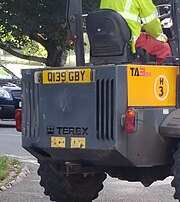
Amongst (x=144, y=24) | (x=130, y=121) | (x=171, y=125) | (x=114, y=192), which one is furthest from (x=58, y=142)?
(x=114, y=192)

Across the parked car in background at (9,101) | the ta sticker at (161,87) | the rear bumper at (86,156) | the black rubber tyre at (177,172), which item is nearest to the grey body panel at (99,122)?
the rear bumper at (86,156)

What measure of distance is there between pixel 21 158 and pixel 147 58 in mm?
6192

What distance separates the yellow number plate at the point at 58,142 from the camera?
6.12 m

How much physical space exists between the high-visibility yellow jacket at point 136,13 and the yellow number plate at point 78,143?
1.00 meters

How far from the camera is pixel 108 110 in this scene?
584 centimetres

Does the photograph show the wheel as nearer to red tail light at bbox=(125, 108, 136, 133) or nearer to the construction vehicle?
the construction vehicle

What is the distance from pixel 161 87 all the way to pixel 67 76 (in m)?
0.88

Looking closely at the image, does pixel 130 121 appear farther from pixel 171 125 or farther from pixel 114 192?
pixel 114 192

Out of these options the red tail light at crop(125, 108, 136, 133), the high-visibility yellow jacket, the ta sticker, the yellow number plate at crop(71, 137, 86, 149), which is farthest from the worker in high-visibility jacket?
the yellow number plate at crop(71, 137, 86, 149)

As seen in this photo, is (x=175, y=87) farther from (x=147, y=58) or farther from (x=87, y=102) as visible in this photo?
(x=87, y=102)

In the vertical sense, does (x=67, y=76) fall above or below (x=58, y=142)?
above

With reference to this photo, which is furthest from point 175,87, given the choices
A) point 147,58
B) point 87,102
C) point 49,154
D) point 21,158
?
point 21,158

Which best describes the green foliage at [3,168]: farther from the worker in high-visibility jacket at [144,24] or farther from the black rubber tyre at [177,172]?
the black rubber tyre at [177,172]

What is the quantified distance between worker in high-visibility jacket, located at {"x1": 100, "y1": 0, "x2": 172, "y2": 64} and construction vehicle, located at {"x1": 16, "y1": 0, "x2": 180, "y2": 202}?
9 centimetres
